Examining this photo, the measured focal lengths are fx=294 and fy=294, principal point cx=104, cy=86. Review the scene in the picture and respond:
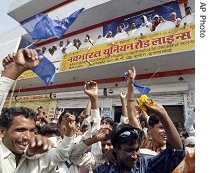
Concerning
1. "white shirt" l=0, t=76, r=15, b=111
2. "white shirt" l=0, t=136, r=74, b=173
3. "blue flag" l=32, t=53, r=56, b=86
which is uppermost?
"blue flag" l=32, t=53, r=56, b=86

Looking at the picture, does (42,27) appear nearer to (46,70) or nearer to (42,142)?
(46,70)

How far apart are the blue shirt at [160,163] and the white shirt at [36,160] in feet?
1.17

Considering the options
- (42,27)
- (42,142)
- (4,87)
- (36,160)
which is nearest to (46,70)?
(42,27)

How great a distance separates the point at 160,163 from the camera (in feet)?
5.40

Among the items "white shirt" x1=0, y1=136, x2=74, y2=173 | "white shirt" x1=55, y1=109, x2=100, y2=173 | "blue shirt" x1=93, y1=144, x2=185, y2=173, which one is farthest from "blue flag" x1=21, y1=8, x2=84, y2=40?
"blue shirt" x1=93, y1=144, x2=185, y2=173

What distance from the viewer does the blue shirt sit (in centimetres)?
159

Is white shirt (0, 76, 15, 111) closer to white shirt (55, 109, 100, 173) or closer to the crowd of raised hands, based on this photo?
the crowd of raised hands

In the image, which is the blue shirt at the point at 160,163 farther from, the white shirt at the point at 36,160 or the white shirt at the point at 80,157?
the white shirt at the point at 80,157

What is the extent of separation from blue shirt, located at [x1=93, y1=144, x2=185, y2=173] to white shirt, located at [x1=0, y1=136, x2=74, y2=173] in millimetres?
355

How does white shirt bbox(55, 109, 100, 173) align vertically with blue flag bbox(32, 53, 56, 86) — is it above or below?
below

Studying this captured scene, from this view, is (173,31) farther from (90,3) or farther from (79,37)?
(79,37)

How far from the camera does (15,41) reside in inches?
610
